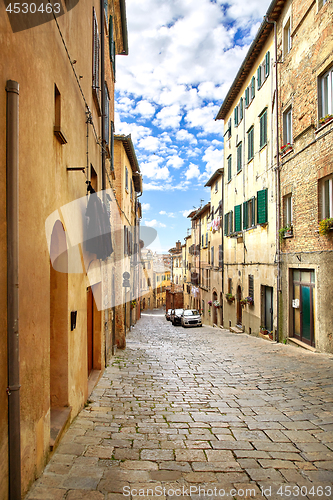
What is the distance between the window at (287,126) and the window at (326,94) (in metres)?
2.41

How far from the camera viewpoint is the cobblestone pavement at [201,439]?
3.08 m

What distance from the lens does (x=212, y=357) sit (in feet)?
32.9

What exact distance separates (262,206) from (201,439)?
11.6 m

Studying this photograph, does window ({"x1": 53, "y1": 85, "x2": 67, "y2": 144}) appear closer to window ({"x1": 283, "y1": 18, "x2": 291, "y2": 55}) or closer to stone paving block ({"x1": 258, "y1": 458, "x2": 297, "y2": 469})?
stone paving block ({"x1": 258, "y1": 458, "x2": 297, "y2": 469})

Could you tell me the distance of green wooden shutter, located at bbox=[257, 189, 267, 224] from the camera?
46.4 ft

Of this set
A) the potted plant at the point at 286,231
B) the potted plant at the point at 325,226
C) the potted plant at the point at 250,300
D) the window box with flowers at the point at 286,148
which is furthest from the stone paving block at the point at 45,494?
the potted plant at the point at 250,300

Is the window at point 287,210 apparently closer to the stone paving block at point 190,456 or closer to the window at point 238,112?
the window at point 238,112

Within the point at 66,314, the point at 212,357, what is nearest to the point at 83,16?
the point at 66,314

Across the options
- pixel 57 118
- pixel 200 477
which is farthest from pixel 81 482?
pixel 57 118

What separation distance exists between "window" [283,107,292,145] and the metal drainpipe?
1177 centimetres

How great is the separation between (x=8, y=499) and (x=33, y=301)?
1488mm

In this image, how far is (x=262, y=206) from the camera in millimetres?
14273

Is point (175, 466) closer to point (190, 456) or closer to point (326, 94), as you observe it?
point (190, 456)

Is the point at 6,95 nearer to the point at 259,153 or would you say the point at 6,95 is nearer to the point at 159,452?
the point at 159,452
